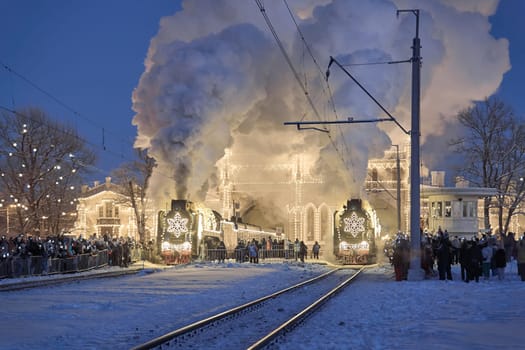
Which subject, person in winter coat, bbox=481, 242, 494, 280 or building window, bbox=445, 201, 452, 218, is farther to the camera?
building window, bbox=445, 201, 452, 218

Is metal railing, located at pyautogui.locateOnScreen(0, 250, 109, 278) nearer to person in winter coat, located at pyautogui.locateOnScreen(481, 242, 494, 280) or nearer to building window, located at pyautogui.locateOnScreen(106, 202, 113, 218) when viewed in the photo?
person in winter coat, located at pyautogui.locateOnScreen(481, 242, 494, 280)

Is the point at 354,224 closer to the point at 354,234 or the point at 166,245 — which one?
the point at 354,234

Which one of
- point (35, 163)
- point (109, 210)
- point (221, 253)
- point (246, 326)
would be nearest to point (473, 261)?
point (246, 326)

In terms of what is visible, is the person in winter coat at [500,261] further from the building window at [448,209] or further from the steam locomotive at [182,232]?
the building window at [448,209]

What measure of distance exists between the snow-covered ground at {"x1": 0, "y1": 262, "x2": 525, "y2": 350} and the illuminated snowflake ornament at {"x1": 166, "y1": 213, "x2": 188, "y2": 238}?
11492mm

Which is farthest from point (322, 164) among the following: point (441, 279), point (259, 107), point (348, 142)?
point (441, 279)

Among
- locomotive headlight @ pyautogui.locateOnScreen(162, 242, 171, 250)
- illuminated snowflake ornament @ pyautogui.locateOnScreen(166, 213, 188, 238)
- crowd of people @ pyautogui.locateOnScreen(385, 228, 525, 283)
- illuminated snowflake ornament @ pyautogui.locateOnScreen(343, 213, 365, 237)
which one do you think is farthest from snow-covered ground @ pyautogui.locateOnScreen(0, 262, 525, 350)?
illuminated snowflake ornament @ pyautogui.locateOnScreen(343, 213, 365, 237)

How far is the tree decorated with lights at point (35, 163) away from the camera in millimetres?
49750

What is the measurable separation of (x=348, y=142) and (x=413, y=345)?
38.1 metres

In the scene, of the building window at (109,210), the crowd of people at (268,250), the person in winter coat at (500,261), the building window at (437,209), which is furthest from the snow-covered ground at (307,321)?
the building window at (109,210)

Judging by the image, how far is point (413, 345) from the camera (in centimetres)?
1212

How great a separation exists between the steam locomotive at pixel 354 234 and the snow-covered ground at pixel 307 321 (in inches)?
614

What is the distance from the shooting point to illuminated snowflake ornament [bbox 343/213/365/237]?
42906 mm

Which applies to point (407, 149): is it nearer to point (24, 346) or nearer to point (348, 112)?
point (348, 112)
